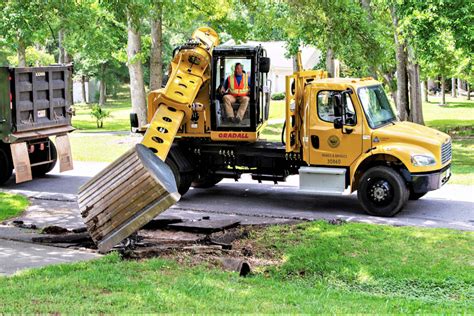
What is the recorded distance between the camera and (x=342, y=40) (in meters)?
15.7

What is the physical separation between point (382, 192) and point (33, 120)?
8.17m

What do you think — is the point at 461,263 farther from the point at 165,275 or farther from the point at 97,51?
the point at 97,51

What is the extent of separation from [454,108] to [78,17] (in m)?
38.8

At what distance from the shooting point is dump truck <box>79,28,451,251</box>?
13258mm

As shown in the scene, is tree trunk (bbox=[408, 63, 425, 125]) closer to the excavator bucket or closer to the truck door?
the truck door

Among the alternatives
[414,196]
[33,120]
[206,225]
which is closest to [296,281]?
[206,225]

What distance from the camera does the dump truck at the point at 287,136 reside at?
13258mm

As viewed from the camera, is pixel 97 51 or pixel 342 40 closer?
pixel 342 40

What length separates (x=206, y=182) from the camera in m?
16.2

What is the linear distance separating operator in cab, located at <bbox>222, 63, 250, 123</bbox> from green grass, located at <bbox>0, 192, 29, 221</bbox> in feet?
14.9

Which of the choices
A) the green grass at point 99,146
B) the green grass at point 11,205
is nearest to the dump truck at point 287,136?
the green grass at point 11,205

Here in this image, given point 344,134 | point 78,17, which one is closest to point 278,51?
point 78,17

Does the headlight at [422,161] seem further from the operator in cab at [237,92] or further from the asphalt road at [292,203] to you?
the operator in cab at [237,92]

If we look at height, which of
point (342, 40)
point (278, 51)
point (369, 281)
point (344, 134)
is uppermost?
point (278, 51)
